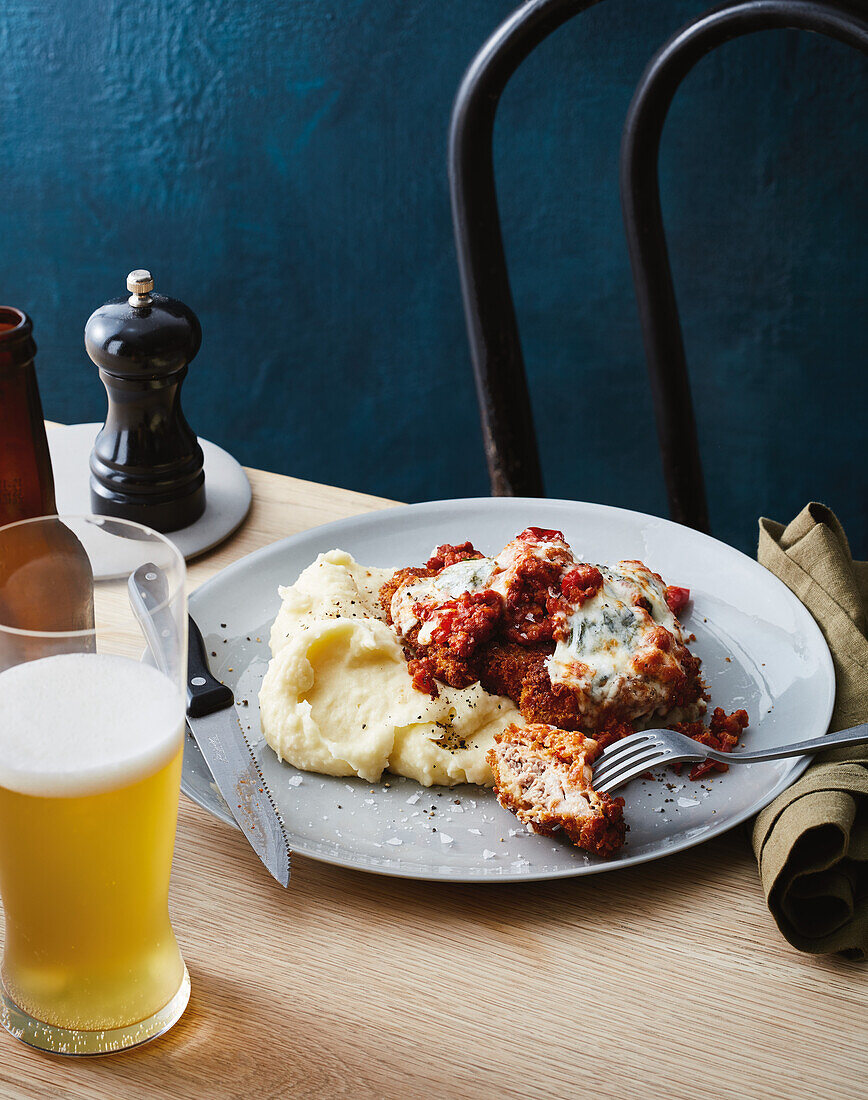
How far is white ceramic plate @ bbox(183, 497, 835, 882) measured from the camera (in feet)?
4.02

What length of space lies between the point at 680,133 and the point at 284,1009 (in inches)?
110

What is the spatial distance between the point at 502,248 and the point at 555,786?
145 cm

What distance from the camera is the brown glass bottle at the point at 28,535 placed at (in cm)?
98

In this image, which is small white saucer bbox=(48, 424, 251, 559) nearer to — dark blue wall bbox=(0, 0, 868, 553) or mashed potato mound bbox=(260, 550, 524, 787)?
mashed potato mound bbox=(260, 550, 524, 787)

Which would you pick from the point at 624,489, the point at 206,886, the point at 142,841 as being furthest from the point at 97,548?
the point at 624,489

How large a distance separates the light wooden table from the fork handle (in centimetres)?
9

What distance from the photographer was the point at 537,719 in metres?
1.40

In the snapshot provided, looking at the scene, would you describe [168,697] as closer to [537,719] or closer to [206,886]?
[206,886]

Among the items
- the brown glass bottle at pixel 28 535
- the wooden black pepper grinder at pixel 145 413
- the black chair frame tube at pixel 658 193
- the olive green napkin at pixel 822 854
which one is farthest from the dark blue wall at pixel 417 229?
the brown glass bottle at pixel 28 535

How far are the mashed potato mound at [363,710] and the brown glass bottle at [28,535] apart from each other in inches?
10.9

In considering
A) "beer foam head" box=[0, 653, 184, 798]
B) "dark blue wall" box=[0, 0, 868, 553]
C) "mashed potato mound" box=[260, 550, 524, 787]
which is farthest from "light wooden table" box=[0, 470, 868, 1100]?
"dark blue wall" box=[0, 0, 868, 553]

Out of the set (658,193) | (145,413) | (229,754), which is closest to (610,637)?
(229,754)

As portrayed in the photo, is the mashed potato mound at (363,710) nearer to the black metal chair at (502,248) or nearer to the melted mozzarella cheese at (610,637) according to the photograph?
the melted mozzarella cheese at (610,637)

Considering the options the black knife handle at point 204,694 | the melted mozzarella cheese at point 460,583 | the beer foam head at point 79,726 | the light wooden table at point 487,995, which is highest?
the beer foam head at point 79,726
